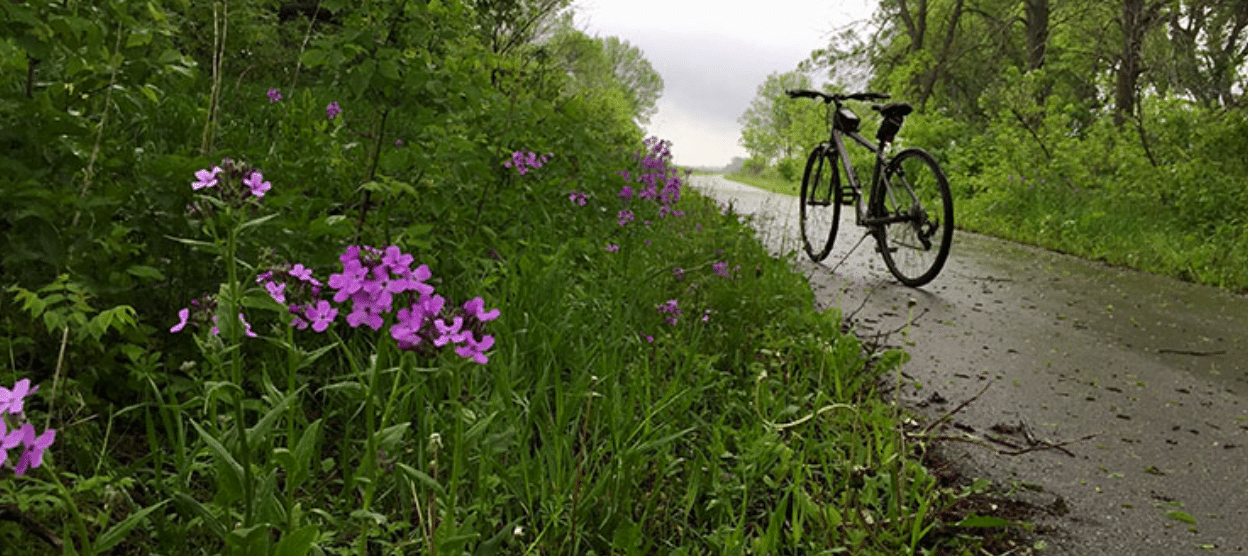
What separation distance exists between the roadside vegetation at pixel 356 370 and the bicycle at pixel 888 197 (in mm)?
1922

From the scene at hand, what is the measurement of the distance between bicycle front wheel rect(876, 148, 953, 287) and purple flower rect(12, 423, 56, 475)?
472 centimetres

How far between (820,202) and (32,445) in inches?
238

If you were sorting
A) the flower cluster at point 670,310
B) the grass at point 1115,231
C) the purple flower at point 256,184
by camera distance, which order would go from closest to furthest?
the purple flower at point 256,184 < the flower cluster at point 670,310 < the grass at point 1115,231

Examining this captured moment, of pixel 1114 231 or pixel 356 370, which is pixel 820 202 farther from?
pixel 356 370

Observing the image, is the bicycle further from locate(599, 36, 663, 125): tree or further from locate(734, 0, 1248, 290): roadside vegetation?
locate(599, 36, 663, 125): tree

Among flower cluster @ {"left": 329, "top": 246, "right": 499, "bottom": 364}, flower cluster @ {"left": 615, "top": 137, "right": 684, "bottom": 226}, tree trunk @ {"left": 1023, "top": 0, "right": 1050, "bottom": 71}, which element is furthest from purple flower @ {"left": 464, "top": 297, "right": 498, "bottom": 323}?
tree trunk @ {"left": 1023, "top": 0, "right": 1050, "bottom": 71}

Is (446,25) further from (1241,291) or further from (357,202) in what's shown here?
(1241,291)

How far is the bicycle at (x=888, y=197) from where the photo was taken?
4918 mm

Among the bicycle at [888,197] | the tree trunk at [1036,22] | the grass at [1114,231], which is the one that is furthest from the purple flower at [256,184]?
the tree trunk at [1036,22]

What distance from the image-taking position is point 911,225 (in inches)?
199

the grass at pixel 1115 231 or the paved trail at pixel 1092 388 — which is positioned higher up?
the grass at pixel 1115 231

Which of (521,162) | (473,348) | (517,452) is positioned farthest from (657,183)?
(473,348)

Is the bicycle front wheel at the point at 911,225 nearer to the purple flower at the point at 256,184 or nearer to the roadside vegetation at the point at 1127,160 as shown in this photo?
the roadside vegetation at the point at 1127,160

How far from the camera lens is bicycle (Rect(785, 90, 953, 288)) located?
16.1 feet
